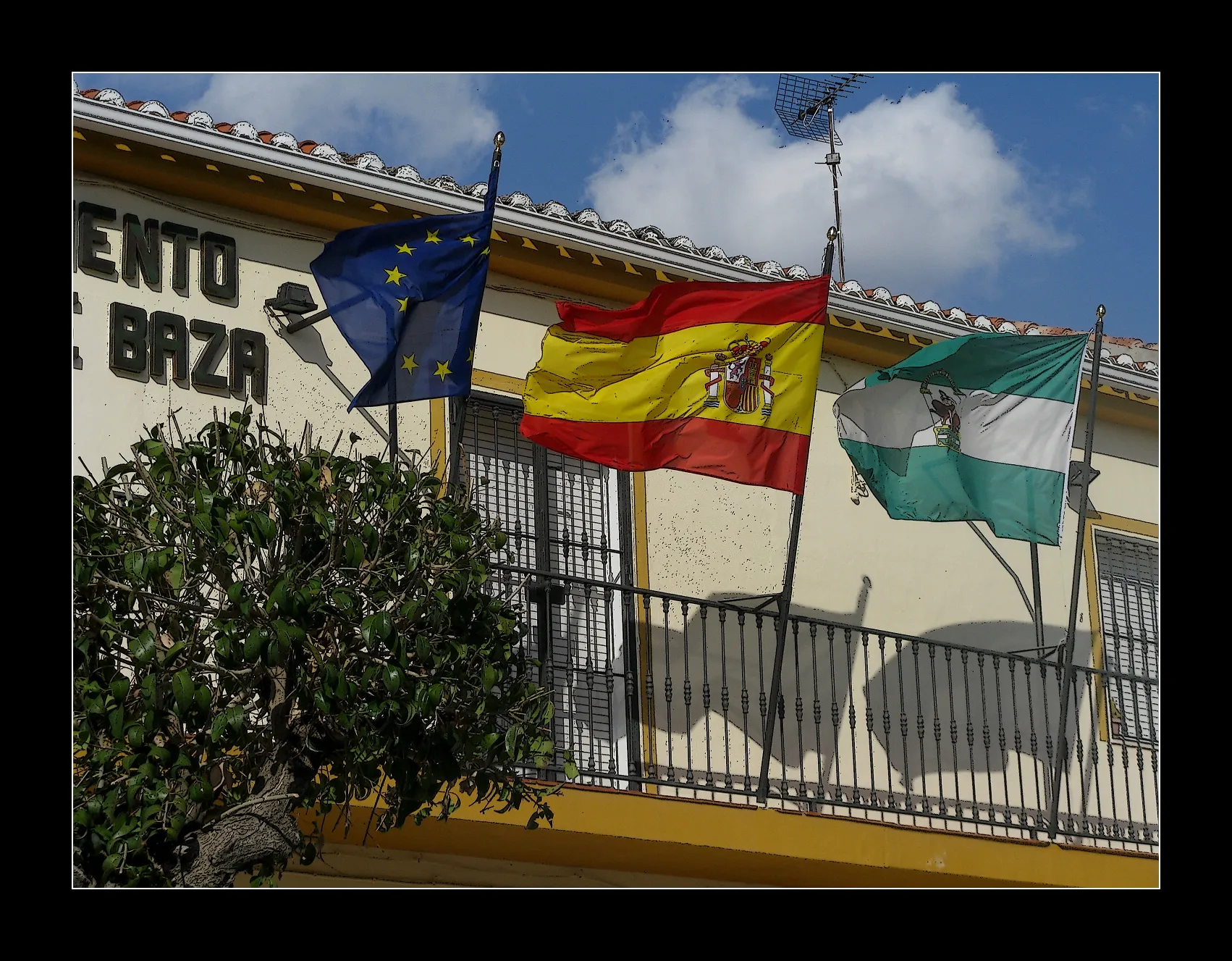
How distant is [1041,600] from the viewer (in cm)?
1245

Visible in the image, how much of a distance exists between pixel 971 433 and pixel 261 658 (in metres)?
5.95

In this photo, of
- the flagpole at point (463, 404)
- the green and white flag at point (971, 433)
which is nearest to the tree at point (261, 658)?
the flagpole at point (463, 404)

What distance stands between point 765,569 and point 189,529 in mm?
5557

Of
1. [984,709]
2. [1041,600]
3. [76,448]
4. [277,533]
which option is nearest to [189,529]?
[277,533]

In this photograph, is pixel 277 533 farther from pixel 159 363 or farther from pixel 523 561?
pixel 523 561

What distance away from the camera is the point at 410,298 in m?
9.07

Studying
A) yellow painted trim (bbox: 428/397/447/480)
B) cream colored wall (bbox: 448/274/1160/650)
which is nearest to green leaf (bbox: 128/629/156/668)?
yellow painted trim (bbox: 428/397/447/480)

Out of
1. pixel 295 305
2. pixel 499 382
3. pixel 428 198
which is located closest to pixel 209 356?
pixel 295 305

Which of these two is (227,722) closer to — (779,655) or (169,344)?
(169,344)

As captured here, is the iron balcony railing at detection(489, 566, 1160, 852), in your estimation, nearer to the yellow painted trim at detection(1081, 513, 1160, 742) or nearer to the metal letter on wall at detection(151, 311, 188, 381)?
the yellow painted trim at detection(1081, 513, 1160, 742)

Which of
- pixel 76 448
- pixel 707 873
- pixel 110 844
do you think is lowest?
pixel 707 873

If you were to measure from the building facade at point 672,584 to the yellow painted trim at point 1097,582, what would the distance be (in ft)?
0.08

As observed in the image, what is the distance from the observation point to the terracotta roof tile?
957 cm

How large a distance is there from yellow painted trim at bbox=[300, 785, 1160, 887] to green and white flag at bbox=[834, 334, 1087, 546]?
6.28ft
